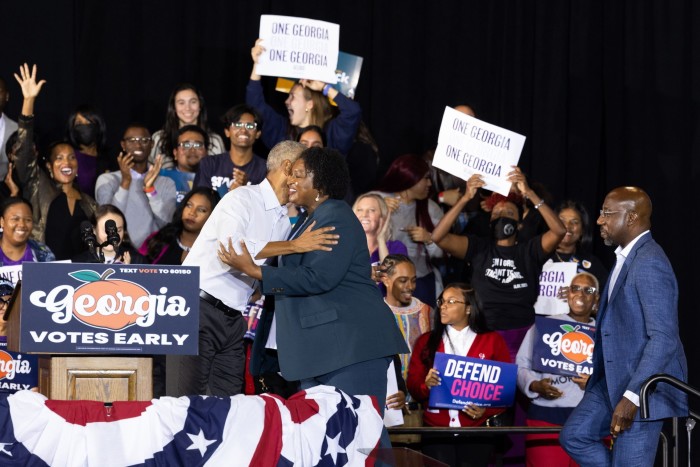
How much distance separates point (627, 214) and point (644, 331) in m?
0.52

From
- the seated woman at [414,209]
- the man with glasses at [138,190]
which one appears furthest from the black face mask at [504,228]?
the man with glasses at [138,190]

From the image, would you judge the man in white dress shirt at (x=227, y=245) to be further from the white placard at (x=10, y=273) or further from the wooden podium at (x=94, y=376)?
the white placard at (x=10, y=273)

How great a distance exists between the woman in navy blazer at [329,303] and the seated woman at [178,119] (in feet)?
9.20

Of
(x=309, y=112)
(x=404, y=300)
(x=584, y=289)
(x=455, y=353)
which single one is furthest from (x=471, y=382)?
(x=309, y=112)

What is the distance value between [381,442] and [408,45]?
5.30 metres

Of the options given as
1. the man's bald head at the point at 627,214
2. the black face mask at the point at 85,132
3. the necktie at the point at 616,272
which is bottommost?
the necktie at the point at 616,272

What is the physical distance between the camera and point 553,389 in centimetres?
634

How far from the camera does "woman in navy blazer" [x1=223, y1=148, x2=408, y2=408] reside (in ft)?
15.4

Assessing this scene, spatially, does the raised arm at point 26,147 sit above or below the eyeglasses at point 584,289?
above

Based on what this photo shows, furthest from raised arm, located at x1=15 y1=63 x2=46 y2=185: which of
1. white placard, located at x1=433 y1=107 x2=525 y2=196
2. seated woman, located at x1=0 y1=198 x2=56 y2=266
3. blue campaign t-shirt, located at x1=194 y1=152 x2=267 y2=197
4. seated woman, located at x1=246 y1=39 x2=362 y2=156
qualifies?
white placard, located at x1=433 y1=107 x2=525 y2=196

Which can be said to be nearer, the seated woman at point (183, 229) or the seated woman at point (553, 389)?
the seated woman at point (553, 389)

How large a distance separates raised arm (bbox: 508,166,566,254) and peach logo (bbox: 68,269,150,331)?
3531 mm

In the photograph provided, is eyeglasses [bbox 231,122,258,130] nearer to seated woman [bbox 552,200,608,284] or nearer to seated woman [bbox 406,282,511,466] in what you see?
seated woman [bbox 406,282,511,466]

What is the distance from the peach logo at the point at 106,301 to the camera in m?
4.25
